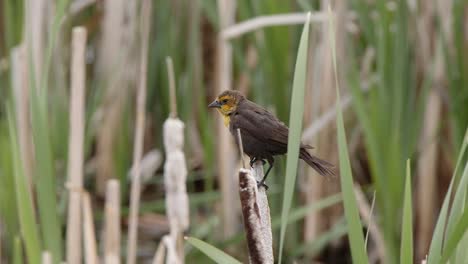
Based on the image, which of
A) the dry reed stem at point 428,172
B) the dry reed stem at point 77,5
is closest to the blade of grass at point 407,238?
the dry reed stem at point 428,172

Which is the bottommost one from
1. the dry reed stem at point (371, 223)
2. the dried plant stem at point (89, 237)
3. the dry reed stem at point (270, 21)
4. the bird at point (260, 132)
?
the dry reed stem at point (371, 223)

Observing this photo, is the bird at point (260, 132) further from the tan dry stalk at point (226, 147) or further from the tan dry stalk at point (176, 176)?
the tan dry stalk at point (226, 147)

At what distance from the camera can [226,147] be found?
3.07m

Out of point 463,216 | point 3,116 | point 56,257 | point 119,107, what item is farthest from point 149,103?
point 463,216

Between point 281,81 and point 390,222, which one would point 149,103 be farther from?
point 390,222

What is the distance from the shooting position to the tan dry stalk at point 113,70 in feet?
10.6

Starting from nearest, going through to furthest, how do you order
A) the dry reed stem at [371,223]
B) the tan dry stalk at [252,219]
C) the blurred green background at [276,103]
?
the tan dry stalk at [252,219] < the blurred green background at [276,103] < the dry reed stem at [371,223]

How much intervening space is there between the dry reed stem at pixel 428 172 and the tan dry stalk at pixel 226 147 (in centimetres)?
66

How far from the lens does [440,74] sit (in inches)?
121

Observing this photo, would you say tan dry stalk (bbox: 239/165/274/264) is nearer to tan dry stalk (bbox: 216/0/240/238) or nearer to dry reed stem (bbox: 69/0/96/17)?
tan dry stalk (bbox: 216/0/240/238)

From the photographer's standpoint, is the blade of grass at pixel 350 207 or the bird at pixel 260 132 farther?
the bird at pixel 260 132

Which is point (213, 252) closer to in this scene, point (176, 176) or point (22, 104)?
point (176, 176)

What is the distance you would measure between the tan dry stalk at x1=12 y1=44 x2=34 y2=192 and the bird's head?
0.93 meters

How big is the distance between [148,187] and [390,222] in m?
1.26
